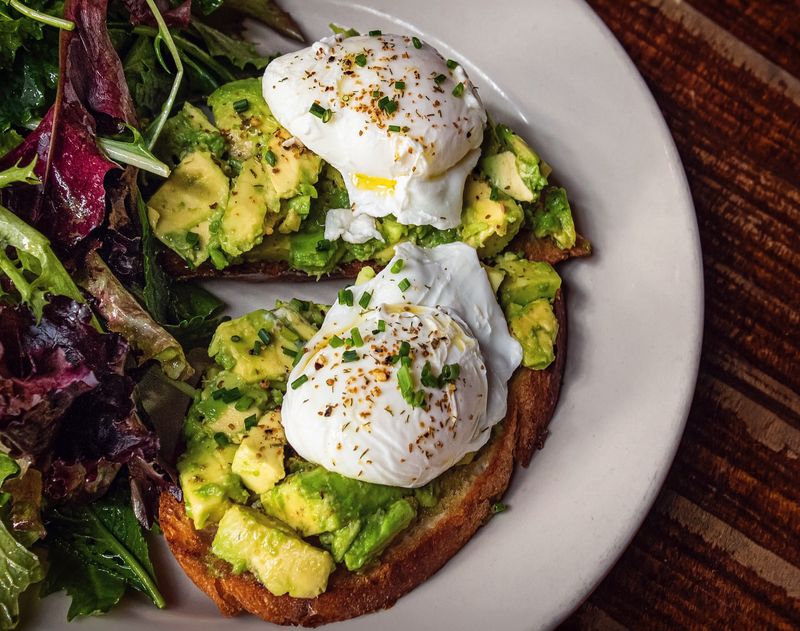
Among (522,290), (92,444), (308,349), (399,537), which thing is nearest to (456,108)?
(522,290)

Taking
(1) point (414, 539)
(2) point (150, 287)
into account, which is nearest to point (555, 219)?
(1) point (414, 539)

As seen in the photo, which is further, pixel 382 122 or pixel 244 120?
pixel 244 120

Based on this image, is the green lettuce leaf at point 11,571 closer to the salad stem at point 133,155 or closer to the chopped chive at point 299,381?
the chopped chive at point 299,381

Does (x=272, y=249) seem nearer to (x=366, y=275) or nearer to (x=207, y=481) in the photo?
(x=366, y=275)

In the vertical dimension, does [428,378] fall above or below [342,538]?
above

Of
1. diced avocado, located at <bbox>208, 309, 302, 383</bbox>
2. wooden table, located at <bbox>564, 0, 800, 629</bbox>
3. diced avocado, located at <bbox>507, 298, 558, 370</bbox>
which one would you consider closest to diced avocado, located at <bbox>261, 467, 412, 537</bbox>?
diced avocado, located at <bbox>208, 309, 302, 383</bbox>

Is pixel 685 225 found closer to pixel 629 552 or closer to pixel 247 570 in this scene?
pixel 629 552
